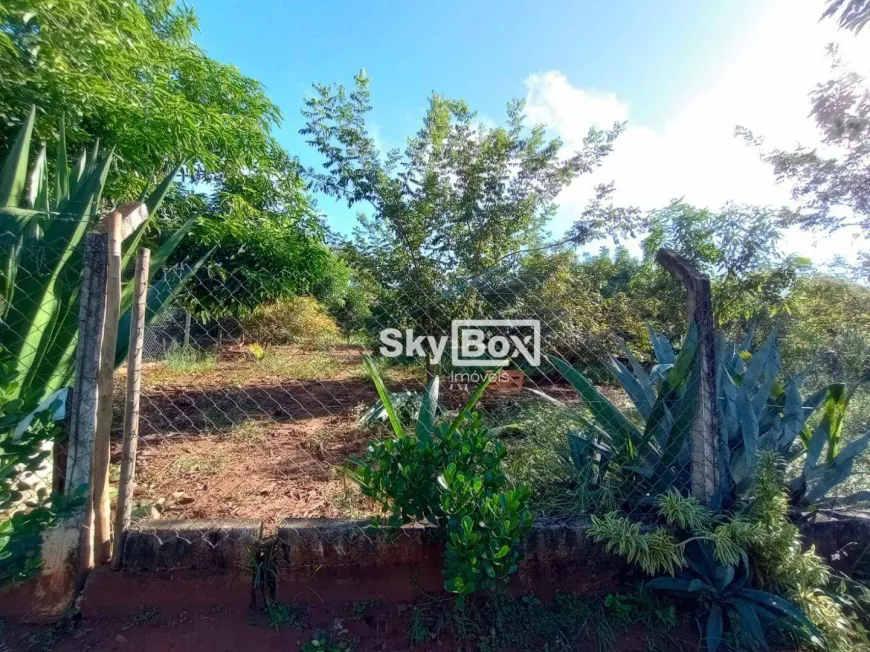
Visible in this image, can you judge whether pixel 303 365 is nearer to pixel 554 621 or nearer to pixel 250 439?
pixel 250 439

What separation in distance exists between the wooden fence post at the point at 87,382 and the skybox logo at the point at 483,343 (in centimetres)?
247

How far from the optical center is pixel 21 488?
136cm

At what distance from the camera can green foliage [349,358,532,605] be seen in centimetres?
135

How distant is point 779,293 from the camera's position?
3.44 m

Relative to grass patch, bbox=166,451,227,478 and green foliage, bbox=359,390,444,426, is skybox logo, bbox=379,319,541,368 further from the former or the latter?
grass patch, bbox=166,451,227,478

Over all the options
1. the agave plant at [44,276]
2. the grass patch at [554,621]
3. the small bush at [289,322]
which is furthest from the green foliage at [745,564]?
the small bush at [289,322]

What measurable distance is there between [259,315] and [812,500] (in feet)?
28.9

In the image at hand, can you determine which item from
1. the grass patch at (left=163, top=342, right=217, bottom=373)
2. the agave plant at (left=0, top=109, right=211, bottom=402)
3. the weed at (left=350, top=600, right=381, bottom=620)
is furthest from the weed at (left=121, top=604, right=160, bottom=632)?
the grass patch at (left=163, top=342, right=217, bottom=373)

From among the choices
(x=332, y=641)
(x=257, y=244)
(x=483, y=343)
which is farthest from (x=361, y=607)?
(x=257, y=244)

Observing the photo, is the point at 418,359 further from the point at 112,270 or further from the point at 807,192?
the point at 807,192

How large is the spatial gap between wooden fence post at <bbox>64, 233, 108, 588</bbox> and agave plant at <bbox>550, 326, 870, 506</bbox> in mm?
2088

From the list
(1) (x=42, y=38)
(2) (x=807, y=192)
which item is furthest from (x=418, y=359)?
(2) (x=807, y=192)

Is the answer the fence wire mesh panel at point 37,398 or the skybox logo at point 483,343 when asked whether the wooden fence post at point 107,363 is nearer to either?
the fence wire mesh panel at point 37,398

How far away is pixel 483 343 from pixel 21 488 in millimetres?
3024
